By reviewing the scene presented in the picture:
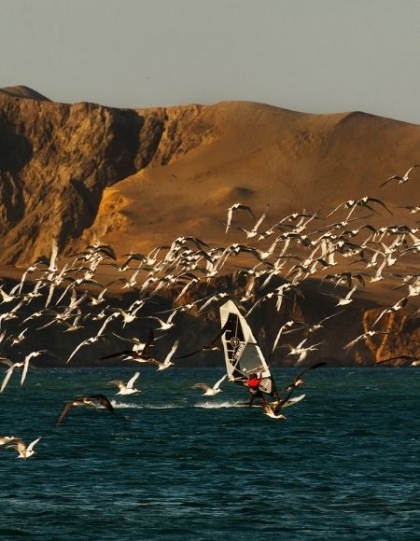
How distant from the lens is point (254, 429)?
276 feet

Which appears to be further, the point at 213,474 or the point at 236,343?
the point at 236,343

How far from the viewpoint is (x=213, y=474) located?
198 ft

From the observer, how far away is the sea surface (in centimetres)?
4725

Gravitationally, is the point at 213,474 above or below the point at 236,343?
below

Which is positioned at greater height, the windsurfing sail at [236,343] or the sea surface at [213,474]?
the windsurfing sail at [236,343]

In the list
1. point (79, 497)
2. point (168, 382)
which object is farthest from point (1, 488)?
point (168, 382)

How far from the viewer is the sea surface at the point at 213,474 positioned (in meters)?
47.2

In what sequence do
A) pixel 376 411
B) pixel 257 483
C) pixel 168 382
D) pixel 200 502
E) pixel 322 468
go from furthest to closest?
pixel 168 382 → pixel 376 411 → pixel 322 468 → pixel 257 483 → pixel 200 502

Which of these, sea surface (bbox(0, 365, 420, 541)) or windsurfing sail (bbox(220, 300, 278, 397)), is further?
windsurfing sail (bbox(220, 300, 278, 397))

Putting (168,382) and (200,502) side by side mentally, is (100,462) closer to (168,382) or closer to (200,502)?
(200,502)

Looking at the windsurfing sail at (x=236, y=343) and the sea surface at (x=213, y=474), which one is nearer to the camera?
the sea surface at (x=213, y=474)

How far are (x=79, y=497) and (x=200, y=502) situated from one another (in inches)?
151

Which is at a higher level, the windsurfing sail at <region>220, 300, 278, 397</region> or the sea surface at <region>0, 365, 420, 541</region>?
the windsurfing sail at <region>220, 300, 278, 397</region>

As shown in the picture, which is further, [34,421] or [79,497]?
[34,421]
